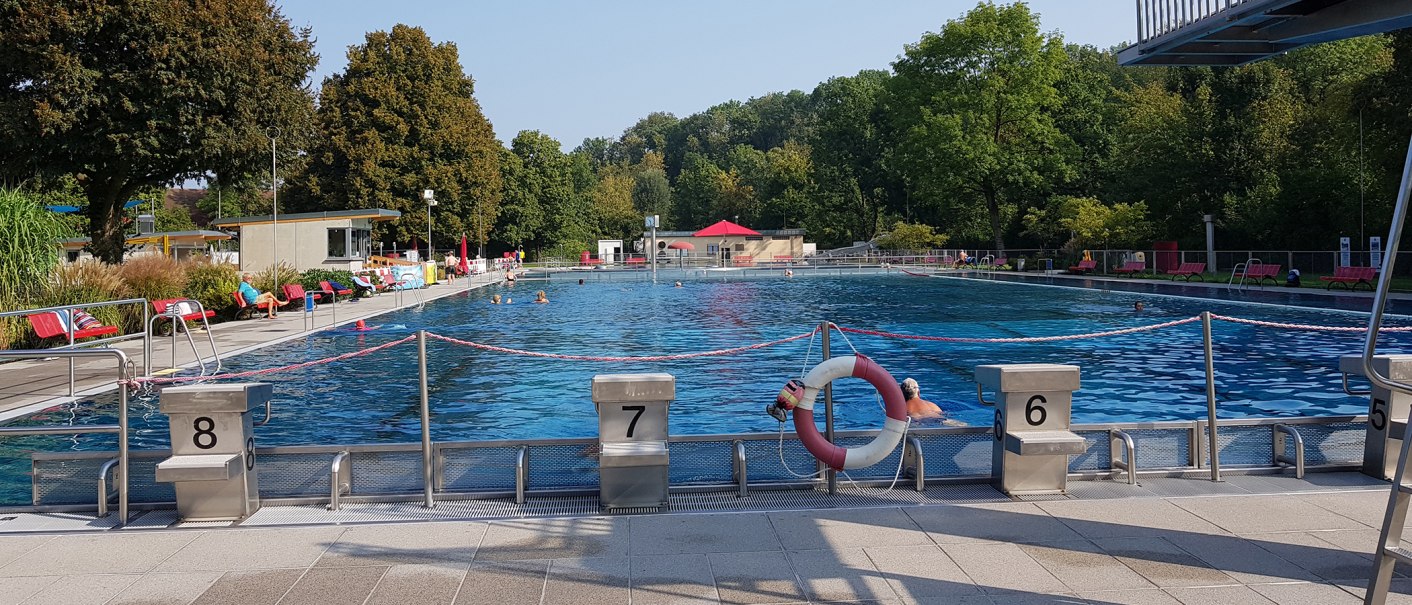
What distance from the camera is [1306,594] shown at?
5016mm

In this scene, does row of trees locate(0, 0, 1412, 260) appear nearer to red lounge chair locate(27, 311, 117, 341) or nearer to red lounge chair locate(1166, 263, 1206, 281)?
red lounge chair locate(1166, 263, 1206, 281)

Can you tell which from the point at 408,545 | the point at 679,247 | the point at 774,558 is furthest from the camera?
the point at 679,247

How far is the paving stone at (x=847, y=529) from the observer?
607 cm

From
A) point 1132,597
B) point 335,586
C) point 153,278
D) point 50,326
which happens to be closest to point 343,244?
point 153,278

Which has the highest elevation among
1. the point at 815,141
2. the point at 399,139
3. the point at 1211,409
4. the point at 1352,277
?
the point at 815,141

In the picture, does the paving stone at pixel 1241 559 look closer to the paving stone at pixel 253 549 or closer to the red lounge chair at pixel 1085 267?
the paving stone at pixel 253 549

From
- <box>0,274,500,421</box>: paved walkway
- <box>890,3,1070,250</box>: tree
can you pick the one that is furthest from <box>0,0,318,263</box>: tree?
<box>890,3,1070,250</box>: tree

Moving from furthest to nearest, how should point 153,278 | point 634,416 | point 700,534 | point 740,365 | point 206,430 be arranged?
point 153,278 → point 740,365 → point 634,416 → point 206,430 → point 700,534

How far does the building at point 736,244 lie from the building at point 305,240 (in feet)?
121

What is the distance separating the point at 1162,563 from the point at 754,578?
2.24 meters

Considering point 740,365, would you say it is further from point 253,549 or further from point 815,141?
point 815,141

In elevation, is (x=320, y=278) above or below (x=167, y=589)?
above

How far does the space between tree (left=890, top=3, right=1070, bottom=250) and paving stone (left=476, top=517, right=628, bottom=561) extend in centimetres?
5590

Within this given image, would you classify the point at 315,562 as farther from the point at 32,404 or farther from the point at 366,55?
the point at 366,55
